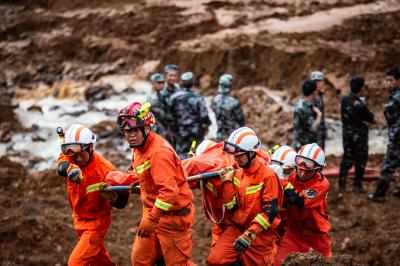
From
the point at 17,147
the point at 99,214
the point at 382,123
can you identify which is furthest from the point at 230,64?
the point at 99,214

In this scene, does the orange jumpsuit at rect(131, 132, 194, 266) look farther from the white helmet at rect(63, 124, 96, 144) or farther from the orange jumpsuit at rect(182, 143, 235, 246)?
the white helmet at rect(63, 124, 96, 144)

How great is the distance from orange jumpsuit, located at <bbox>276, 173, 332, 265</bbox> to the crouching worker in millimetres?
1853

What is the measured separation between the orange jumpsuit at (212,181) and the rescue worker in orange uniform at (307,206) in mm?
679

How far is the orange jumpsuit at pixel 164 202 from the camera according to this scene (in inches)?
221

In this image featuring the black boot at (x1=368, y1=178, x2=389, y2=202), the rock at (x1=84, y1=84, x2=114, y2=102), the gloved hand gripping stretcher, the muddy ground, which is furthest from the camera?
the rock at (x1=84, y1=84, x2=114, y2=102)

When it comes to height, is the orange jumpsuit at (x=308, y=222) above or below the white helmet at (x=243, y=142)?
below

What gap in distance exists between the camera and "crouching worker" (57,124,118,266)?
6.34m

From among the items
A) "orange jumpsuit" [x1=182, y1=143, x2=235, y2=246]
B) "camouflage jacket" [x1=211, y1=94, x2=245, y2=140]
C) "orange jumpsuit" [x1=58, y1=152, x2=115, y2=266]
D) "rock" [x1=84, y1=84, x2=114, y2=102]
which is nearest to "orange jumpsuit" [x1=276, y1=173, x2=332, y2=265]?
"orange jumpsuit" [x1=182, y1=143, x2=235, y2=246]

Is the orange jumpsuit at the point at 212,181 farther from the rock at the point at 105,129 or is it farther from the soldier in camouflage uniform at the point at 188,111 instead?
the rock at the point at 105,129

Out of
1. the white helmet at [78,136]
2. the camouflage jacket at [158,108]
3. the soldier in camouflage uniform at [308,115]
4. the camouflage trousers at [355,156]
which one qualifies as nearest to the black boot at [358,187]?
the camouflage trousers at [355,156]

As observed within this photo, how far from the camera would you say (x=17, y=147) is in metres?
15.4

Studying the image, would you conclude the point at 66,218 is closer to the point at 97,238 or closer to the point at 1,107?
the point at 97,238

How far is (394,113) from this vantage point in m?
9.46

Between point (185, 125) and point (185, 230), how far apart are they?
5.12 m
